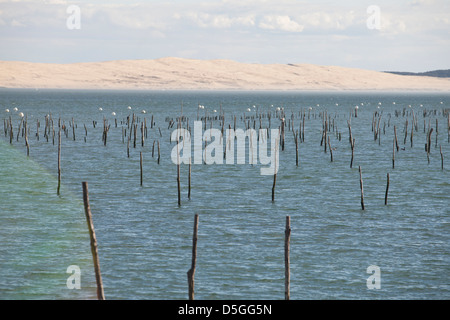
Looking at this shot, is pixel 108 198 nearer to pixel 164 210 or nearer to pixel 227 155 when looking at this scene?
pixel 164 210

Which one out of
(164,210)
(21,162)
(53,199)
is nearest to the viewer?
(164,210)

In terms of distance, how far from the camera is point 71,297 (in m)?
16.3

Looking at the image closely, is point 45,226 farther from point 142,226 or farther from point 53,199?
point 53,199

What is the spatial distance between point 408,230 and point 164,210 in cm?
928

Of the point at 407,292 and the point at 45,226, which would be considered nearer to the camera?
the point at 407,292

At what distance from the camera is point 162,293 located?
655 inches

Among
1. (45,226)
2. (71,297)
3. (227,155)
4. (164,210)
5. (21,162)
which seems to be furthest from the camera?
(227,155)

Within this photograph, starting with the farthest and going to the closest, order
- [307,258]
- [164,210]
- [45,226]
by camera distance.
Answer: [164,210], [45,226], [307,258]

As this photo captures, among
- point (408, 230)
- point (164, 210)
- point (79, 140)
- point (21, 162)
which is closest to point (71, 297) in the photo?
point (164, 210)

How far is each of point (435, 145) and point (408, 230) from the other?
103ft

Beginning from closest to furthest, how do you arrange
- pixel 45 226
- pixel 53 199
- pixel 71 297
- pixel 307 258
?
1. pixel 71 297
2. pixel 307 258
3. pixel 45 226
4. pixel 53 199

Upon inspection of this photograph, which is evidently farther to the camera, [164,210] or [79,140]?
[79,140]

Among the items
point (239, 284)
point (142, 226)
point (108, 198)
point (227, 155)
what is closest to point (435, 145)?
point (227, 155)

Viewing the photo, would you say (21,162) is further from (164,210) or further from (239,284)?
(239,284)
